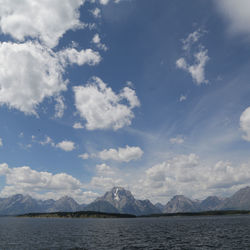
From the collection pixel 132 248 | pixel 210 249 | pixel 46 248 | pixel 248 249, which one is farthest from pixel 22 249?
pixel 248 249

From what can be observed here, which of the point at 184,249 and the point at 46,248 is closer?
the point at 184,249

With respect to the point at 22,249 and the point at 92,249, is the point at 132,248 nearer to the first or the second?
the point at 92,249

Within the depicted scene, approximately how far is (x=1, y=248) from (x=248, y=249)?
8069 cm

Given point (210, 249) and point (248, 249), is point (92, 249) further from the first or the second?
point (248, 249)

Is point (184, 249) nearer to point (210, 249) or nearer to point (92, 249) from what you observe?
point (210, 249)

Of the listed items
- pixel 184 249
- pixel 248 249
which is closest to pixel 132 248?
pixel 184 249

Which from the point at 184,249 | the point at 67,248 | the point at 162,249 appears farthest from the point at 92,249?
the point at 184,249

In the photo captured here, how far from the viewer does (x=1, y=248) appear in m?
75.0

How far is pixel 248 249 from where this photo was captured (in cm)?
6838

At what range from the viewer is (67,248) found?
73.4 m

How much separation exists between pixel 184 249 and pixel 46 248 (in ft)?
150

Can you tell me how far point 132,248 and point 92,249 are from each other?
43.4 feet

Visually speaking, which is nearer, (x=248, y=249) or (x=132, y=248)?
(x=248, y=249)

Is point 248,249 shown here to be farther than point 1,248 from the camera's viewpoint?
No
